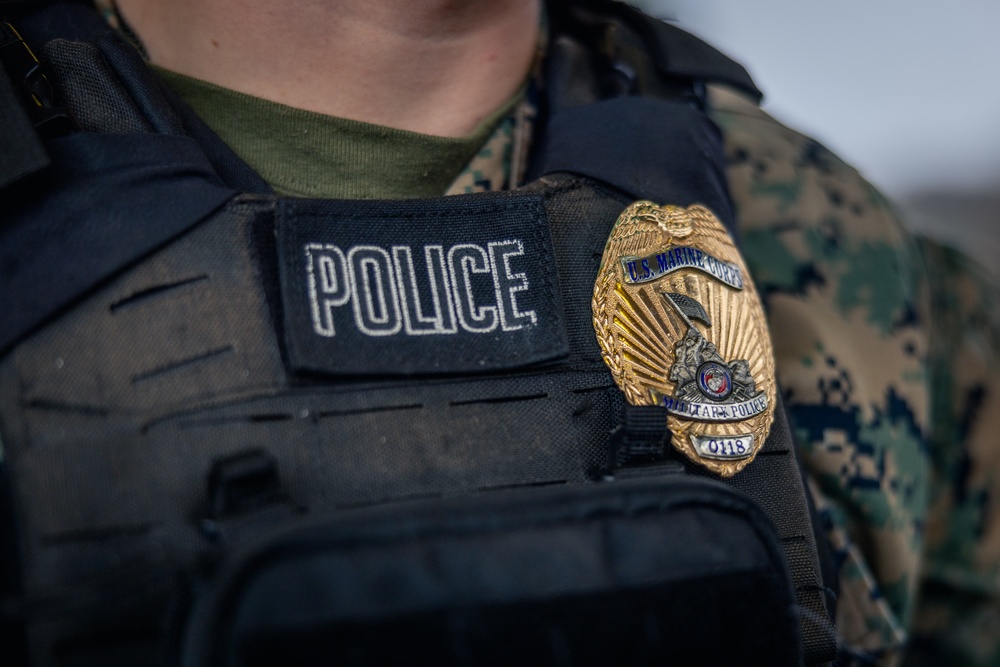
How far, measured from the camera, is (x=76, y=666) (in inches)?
21.3

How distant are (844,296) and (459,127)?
0.54 metres


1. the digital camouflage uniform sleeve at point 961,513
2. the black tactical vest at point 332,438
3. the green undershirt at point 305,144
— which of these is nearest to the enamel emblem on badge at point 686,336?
the black tactical vest at point 332,438

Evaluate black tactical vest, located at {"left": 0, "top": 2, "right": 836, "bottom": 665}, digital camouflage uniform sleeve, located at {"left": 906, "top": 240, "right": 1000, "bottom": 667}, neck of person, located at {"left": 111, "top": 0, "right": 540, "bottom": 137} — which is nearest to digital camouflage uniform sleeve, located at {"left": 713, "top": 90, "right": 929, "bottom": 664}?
digital camouflage uniform sleeve, located at {"left": 906, "top": 240, "right": 1000, "bottom": 667}

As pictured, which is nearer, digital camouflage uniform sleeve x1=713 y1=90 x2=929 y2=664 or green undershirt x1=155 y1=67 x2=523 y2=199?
green undershirt x1=155 y1=67 x2=523 y2=199

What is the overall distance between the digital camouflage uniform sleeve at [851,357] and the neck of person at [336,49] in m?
0.45

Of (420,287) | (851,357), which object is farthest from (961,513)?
(420,287)

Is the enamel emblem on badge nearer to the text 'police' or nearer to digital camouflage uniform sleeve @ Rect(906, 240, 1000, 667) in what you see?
the text 'police'

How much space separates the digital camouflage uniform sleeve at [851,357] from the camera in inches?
40.5

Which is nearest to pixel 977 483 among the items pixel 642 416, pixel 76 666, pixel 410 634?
pixel 642 416

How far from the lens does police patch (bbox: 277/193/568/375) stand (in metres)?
0.65

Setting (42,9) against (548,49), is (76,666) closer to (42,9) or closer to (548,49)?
(42,9)

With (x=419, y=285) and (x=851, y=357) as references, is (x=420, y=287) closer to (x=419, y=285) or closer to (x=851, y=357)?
(x=419, y=285)

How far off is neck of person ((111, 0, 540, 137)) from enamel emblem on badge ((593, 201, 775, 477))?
0.79ft

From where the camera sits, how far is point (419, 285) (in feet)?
2.24
